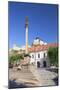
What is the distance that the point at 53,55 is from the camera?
92.6 inches

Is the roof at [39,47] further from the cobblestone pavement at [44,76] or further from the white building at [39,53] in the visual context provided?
the cobblestone pavement at [44,76]

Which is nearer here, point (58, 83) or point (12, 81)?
point (12, 81)

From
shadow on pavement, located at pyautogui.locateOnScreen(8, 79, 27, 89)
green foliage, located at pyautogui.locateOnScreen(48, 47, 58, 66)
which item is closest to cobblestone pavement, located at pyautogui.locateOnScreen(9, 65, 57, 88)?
shadow on pavement, located at pyautogui.locateOnScreen(8, 79, 27, 89)

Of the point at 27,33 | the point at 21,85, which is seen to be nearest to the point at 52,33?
the point at 27,33

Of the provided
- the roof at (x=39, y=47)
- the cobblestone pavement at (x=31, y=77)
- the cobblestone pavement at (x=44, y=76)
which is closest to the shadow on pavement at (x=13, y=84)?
the cobblestone pavement at (x=31, y=77)

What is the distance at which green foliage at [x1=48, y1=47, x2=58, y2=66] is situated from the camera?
2.34 meters

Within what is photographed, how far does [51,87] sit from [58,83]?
92 mm

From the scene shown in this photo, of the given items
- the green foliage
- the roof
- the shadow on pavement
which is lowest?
the shadow on pavement

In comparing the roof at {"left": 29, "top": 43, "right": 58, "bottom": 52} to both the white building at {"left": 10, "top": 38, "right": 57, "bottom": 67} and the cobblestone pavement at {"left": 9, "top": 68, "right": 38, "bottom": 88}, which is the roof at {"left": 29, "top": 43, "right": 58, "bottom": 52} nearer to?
the white building at {"left": 10, "top": 38, "right": 57, "bottom": 67}

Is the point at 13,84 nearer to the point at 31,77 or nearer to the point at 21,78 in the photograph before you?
the point at 21,78

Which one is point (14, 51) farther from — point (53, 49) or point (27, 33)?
point (53, 49)

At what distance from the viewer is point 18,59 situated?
2256mm

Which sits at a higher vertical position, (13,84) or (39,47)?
(39,47)

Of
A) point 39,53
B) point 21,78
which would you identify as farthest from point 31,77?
point 39,53
